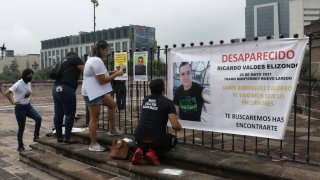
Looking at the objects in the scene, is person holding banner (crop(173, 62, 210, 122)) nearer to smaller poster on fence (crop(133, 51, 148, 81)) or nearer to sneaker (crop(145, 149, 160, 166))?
sneaker (crop(145, 149, 160, 166))

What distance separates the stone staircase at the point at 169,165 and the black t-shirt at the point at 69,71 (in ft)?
3.34

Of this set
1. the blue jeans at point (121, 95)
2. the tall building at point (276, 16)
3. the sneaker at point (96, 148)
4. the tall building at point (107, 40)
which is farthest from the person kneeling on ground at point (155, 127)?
the tall building at point (276, 16)

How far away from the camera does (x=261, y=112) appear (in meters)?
4.51

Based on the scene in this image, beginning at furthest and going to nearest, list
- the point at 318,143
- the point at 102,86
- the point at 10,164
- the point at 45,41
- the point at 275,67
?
1. the point at 45,41
2. the point at 10,164
3. the point at 102,86
4. the point at 318,143
5. the point at 275,67

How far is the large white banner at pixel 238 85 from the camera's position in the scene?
169 inches

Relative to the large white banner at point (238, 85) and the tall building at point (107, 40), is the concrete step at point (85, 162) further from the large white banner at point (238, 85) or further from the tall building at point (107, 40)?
the tall building at point (107, 40)

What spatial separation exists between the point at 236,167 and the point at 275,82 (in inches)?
42.1

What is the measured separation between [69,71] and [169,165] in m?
2.55

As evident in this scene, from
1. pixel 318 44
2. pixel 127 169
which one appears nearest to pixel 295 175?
pixel 127 169

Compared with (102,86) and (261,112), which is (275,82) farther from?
(102,86)

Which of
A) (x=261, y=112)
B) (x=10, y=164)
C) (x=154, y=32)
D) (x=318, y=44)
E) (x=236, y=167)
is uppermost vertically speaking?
(x=154, y=32)

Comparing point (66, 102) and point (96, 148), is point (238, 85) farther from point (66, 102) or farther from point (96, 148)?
point (66, 102)

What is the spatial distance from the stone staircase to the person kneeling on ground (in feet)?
0.48

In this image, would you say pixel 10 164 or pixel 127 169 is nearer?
pixel 127 169
